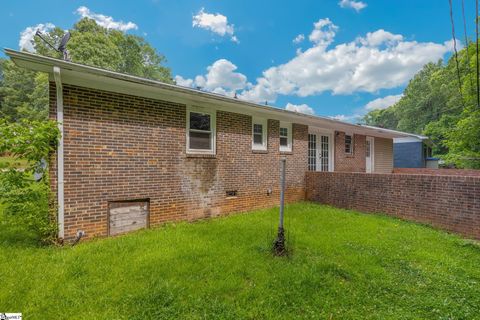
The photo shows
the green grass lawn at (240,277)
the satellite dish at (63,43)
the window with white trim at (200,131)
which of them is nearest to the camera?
the green grass lawn at (240,277)

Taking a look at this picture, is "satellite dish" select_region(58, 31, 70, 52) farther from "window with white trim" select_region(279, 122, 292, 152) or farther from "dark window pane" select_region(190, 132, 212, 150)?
"window with white trim" select_region(279, 122, 292, 152)

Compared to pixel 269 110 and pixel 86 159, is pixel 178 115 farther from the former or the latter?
pixel 269 110

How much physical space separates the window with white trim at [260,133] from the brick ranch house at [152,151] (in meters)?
0.03

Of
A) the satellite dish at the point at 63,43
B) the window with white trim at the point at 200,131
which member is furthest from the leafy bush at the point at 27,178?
the window with white trim at the point at 200,131

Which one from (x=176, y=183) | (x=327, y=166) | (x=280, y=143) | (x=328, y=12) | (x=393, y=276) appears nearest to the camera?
(x=393, y=276)

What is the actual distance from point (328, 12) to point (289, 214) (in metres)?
11.0

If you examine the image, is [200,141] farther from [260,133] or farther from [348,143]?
[348,143]

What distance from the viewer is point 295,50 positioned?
1847 cm

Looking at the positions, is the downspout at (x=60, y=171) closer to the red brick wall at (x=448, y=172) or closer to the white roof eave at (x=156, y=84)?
the white roof eave at (x=156, y=84)

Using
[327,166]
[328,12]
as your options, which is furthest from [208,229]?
[328,12]

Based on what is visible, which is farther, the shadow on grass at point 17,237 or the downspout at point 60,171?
the downspout at point 60,171

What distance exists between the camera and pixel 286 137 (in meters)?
8.53

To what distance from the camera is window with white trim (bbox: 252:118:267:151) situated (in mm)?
7688

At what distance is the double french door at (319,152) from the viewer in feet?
32.1
